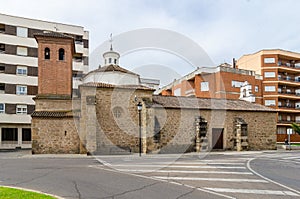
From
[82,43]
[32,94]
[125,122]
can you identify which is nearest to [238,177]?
[125,122]

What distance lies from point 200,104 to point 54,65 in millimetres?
14767

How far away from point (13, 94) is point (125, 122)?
56.9 ft

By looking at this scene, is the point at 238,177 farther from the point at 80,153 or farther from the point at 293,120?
the point at 293,120

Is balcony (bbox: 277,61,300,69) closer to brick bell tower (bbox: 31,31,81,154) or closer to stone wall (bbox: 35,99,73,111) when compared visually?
brick bell tower (bbox: 31,31,81,154)

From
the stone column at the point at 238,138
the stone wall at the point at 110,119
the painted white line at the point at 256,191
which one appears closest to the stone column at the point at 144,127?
the stone wall at the point at 110,119

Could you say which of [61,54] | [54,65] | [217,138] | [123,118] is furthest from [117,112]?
[217,138]

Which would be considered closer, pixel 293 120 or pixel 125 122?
pixel 125 122

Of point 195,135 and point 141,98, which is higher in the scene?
point 141,98

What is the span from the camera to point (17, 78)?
31750mm

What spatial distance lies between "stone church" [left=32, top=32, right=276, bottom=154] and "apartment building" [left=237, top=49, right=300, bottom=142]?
2105cm

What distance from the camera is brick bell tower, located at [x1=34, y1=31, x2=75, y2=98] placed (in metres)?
23.8

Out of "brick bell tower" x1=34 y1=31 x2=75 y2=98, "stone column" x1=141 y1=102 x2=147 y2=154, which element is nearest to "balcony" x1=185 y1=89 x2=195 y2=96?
"stone column" x1=141 y1=102 x2=147 y2=154

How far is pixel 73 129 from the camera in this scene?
68.8ft

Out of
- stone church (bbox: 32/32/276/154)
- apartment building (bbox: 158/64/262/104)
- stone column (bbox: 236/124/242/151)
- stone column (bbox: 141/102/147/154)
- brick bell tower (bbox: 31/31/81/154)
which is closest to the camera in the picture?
brick bell tower (bbox: 31/31/81/154)
